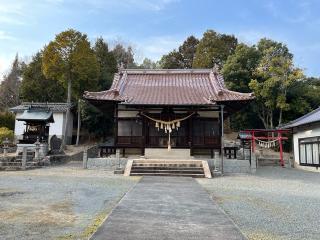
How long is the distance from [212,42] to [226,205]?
39487 millimetres

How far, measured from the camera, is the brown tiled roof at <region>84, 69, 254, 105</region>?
63.3 feet

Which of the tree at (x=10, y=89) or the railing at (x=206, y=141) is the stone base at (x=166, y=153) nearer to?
the railing at (x=206, y=141)

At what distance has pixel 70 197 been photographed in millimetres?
8680

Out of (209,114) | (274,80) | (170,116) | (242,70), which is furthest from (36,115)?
(242,70)

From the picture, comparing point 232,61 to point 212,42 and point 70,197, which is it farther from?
point 70,197

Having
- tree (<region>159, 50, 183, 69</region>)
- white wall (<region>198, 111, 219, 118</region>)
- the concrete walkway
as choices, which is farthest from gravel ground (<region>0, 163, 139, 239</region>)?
tree (<region>159, 50, 183, 69</region>)

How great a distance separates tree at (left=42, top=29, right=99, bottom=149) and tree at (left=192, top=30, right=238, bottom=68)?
17129mm

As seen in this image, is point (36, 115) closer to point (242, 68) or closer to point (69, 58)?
point (69, 58)

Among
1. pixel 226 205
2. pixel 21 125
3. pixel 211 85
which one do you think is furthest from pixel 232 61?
pixel 226 205

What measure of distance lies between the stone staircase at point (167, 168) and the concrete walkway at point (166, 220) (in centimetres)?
682

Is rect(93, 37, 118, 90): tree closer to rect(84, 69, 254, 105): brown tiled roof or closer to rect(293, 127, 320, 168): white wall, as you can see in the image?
rect(84, 69, 254, 105): brown tiled roof

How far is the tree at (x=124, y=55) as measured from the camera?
53.6 m

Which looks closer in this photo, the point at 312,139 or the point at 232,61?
the point at 312,139

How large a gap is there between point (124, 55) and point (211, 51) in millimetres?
17380
